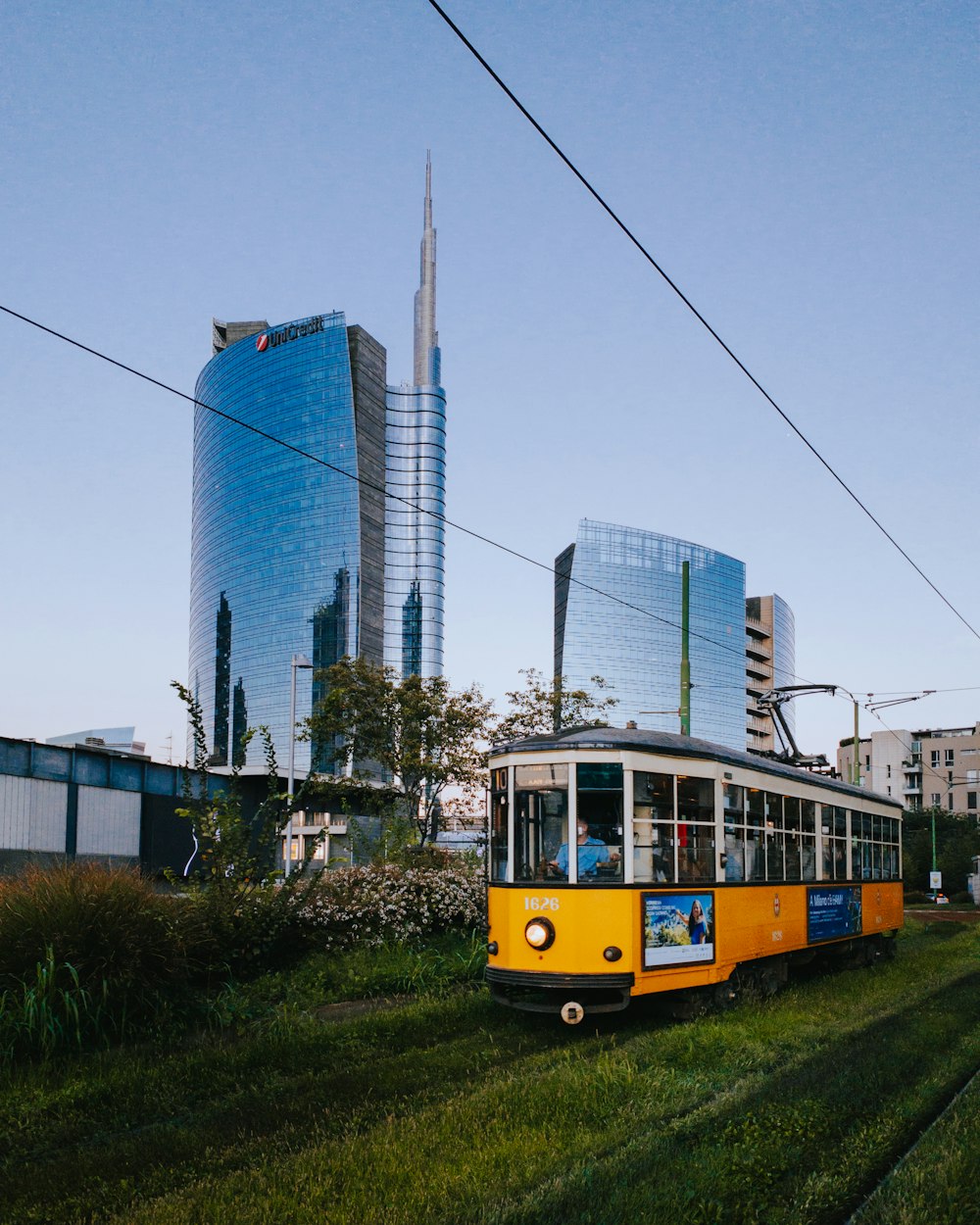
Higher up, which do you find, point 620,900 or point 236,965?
point 620,900

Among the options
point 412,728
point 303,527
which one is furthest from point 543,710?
point 303,527

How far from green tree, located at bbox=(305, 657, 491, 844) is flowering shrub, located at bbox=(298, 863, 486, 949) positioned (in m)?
12.1

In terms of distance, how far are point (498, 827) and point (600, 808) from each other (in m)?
1.19

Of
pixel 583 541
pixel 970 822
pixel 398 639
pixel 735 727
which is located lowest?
pixel 970 822

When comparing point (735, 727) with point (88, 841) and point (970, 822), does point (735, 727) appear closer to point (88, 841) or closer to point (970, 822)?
point (970, 822)

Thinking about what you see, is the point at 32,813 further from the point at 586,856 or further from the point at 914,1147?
the point at 914,1147

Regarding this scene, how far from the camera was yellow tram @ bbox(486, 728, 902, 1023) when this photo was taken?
417 inches

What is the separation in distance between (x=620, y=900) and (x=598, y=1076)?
2.41 metres

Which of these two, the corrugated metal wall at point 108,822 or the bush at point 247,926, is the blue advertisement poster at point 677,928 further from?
the corrugated metal wall at point 108,822

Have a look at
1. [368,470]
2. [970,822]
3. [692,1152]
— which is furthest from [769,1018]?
[368,470]

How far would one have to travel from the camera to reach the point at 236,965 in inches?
494

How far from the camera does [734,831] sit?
40.5 feet

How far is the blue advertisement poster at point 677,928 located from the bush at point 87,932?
446 cm

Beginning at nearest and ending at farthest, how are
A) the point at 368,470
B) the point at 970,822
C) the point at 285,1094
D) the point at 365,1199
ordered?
the point at 365,1199 < the point at 285,1094 < the point at 970,822 < the point at 368,470
